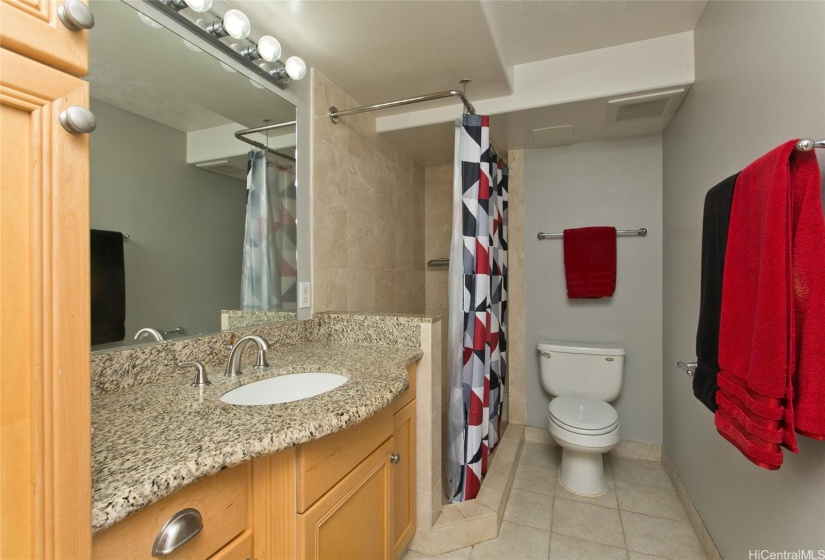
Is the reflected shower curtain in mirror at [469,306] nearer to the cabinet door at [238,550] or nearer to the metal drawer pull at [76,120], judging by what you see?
the cabinet door at [238,550]

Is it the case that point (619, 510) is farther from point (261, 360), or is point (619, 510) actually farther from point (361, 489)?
point (261, 360)

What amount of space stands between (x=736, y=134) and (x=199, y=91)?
1.77 metres

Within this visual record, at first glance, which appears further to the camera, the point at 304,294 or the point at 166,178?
the point at 304,294

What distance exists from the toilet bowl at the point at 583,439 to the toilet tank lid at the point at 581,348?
11.6 inches

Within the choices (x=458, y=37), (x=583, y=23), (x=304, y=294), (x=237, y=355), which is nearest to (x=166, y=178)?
(x=237, y=355)

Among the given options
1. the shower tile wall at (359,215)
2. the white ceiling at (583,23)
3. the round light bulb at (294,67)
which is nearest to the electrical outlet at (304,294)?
the shower tile wall at (359,215)

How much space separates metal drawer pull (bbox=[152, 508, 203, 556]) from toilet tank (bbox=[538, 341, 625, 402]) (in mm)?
2094

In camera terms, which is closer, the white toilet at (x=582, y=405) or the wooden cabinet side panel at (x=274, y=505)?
the wooden cabinet side panel at (x=274, y=505)

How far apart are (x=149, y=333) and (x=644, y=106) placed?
2.32m

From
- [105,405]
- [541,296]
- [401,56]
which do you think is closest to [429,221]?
[541,296]

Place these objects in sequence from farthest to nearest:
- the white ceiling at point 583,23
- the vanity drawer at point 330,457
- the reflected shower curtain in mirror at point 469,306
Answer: the reflected shower curtain in mirror at point 469,306 < the white ceiling at point 583,23 < the vanity drawer at point 330,457

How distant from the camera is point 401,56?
1588mm

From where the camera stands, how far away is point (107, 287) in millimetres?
932

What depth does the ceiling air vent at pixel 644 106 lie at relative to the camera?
1748mm
